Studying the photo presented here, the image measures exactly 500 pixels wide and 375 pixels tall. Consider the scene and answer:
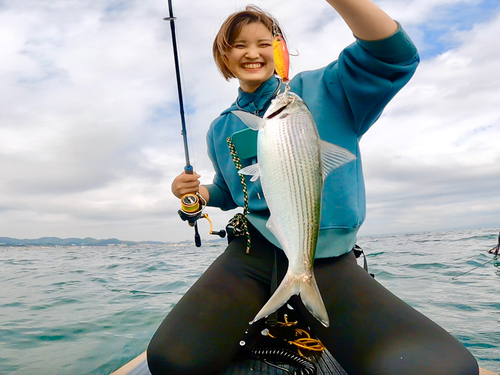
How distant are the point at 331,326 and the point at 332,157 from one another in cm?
101

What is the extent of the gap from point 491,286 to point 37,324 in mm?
8297

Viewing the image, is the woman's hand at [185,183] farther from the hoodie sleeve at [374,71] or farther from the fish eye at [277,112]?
the hoodie sleeve at [374,71]

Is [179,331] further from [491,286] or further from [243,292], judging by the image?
[491,286]

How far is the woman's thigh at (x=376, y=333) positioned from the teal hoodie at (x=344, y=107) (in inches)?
8.9

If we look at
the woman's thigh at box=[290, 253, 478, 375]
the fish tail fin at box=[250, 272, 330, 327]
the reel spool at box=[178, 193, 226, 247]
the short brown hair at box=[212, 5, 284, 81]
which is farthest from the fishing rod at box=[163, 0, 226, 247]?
the fish tail fin at box=[250, 272, 330, 327]

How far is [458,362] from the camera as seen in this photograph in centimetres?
169

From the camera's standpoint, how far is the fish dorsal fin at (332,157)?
177cm

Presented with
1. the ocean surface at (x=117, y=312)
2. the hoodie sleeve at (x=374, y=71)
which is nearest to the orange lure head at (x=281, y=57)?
the hoodie sleeve at (x=374, y=71)

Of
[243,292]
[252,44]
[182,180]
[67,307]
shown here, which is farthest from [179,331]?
Answer: [67,307]

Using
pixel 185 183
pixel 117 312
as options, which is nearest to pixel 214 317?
pixel 185 183

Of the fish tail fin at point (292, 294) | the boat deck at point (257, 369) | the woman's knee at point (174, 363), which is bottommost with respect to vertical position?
the boat deck at point (257, 369)

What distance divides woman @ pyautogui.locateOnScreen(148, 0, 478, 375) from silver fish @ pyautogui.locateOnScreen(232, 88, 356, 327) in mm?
446

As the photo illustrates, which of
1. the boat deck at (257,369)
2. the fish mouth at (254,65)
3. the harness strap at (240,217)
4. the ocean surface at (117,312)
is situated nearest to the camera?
the boat deck at (257,369)

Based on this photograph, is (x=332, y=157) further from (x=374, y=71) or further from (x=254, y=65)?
(x=254, y=65)
